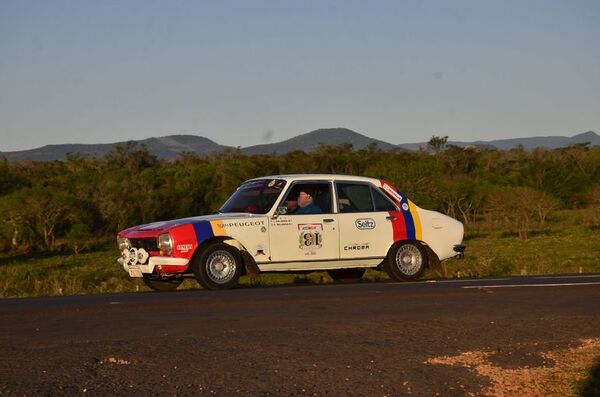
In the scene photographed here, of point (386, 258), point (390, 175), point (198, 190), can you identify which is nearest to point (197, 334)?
point (386, 258)

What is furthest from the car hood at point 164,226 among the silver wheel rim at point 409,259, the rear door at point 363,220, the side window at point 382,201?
the silver wheel rim at point 409,259

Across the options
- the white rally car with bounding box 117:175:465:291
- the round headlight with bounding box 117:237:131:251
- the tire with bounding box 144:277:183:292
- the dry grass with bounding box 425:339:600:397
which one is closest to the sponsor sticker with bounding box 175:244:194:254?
the white rally car with bounding box 117:175:465:291

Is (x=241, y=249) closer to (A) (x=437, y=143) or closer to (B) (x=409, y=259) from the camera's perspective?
(B) (x=409, y=259)

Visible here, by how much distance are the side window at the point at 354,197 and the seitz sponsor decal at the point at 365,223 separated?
22cm

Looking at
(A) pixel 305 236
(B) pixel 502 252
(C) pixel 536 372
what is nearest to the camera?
(C) pixel 536 372

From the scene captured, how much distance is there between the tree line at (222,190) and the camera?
2778 inches

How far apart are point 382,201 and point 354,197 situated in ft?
1.40

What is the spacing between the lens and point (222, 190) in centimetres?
8288

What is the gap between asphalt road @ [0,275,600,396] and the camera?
7.86 meters

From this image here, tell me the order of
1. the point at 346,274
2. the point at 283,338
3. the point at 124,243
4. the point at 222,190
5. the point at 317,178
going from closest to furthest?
the point at 283,338 < the point at 124,243 < the point at 317,178 < the point at 346,274 < the point at 222,190

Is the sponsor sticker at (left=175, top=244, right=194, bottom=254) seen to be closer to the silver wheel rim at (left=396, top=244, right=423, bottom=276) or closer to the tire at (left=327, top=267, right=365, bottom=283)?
the tire at (left=327, top=267, right=365, bottom=283)

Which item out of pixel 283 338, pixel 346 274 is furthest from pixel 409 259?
pixel 283 338

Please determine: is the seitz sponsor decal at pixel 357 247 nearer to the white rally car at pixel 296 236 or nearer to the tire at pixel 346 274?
the white rally car at pixel 296 236

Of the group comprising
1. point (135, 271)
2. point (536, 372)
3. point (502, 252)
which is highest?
point (135, 271)
